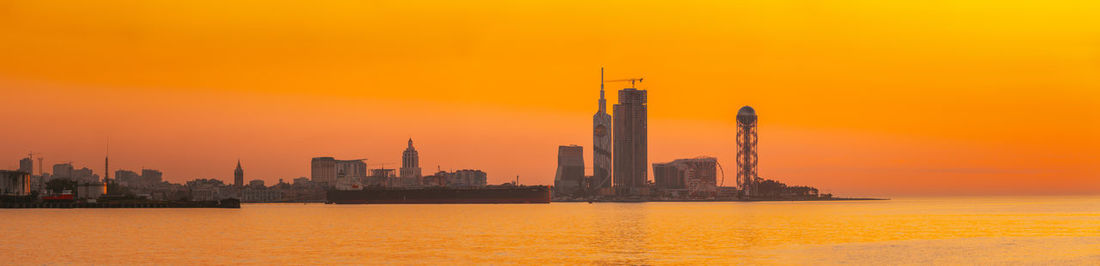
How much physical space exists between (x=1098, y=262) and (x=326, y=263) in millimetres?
48808

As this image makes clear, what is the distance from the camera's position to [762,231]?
376 ft

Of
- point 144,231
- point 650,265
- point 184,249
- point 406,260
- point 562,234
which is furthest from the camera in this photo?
point 144,231

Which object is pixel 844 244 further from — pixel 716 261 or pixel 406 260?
pixel 406 260

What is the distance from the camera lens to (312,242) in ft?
310

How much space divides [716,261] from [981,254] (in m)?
21.2

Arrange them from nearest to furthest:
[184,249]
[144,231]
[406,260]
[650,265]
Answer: [650,265] → [406,260] → [184,249] → [144,231]

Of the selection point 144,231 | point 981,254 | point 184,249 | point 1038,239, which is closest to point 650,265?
point 981,254

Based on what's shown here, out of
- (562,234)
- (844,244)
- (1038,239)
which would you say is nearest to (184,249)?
(562,234)

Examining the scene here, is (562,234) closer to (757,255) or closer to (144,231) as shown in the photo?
(757,255)

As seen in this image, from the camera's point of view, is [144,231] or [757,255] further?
[144,231]

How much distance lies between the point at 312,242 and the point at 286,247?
783 cm

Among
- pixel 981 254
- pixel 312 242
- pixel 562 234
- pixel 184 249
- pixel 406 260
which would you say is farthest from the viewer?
pixel 562 234

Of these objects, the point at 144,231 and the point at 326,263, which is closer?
the point at 326,263

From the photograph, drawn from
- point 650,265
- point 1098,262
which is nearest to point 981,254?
point 1098,262
